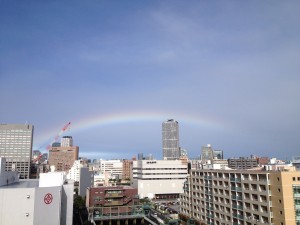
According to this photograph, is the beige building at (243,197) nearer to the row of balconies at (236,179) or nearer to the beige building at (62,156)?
the row of balconies at (236,179)

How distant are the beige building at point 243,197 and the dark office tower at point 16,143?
372 feet

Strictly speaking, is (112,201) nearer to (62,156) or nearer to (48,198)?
(48,198)

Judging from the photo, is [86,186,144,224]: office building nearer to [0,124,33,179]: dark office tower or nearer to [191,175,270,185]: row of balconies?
[191,175,270,185]: row of balconies

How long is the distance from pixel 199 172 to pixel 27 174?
355 feet

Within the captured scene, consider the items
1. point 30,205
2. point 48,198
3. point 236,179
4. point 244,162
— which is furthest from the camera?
point 244,162

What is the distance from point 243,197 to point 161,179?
4718 centimetres

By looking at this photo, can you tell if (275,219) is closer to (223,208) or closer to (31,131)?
(223,208)

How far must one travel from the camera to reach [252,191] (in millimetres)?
31984

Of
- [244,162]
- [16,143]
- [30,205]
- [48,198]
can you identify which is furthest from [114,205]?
[16,143]

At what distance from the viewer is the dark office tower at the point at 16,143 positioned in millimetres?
137375

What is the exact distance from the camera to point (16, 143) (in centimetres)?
14038

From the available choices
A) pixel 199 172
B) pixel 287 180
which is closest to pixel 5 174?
pixel 199 172

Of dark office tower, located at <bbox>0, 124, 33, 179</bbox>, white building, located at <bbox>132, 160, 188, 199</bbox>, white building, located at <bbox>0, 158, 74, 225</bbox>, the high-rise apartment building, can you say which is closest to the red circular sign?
white building, located at <bbox>0, 158, 74, 225</bbox>

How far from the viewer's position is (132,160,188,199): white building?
77750 mm
